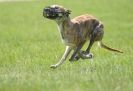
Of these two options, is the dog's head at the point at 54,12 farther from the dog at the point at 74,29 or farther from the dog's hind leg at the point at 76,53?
the dog's hind leg at the point at 76,53

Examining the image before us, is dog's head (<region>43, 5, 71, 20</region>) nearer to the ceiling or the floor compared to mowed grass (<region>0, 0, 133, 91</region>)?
nearer to the ceiling

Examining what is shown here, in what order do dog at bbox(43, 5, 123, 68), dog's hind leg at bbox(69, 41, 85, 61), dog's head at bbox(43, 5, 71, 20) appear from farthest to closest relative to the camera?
dog's hind leg at bbox(69, 41, 85, 61) < dog at bbox(43, 5, 123, 68) < dog's head at bbox(43, 5, 71, 20)

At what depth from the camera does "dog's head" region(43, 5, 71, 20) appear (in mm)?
11445

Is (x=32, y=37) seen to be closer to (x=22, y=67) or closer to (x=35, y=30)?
(x=35, y=30)

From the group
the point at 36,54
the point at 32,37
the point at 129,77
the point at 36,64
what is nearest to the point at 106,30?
the point at 32,37

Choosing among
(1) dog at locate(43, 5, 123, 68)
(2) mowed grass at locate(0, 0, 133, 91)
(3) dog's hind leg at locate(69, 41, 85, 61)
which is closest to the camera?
(2) mowed grass at locate(0, 0, 133, 91)

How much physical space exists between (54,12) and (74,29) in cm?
68

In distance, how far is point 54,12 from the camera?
1151cm

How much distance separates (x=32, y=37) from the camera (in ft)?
78.0

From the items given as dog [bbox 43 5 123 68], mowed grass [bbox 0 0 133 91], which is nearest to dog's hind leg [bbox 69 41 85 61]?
dog [bbox 43 5 123 68]

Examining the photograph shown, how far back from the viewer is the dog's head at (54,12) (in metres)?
11.4

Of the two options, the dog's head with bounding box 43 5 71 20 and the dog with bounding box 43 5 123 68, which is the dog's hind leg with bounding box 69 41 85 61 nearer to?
the dog with bounding box 43 5 123 68

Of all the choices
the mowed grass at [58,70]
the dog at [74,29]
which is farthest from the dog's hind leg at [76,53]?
the mowed grass at [58,70]

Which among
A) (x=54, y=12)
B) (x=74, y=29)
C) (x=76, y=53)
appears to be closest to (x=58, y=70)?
(x=76, y=53)
